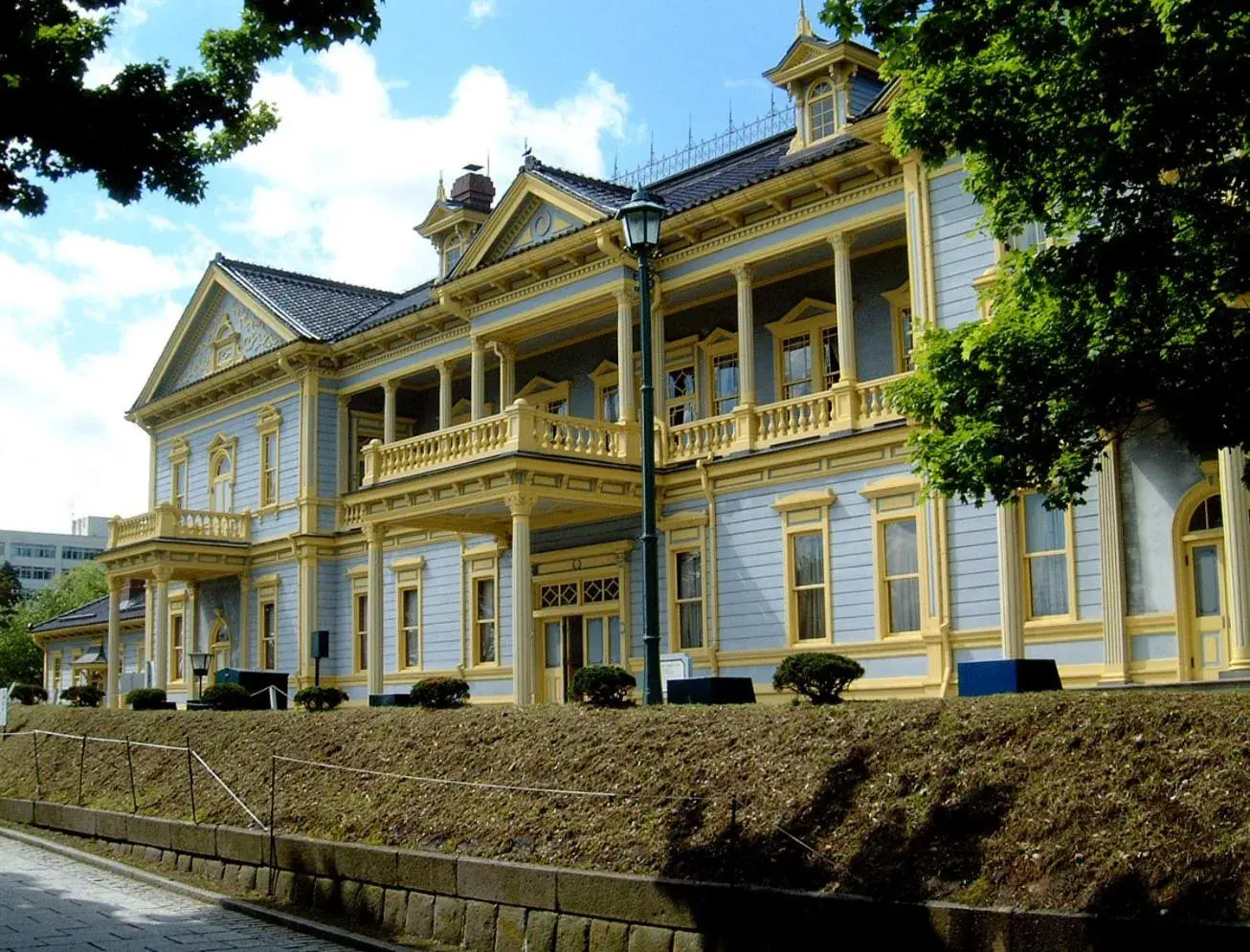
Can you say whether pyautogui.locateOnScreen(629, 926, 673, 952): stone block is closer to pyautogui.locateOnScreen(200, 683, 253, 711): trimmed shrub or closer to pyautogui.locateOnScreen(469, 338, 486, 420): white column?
pyautogui.locateOnScreen(200, 683, 253, 711): trimmed shrub

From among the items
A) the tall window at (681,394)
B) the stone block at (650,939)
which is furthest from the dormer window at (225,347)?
the stone block at (650,939)

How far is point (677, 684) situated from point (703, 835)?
5.87 m

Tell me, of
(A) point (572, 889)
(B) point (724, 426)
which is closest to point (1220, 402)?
(A) point (572, 889)

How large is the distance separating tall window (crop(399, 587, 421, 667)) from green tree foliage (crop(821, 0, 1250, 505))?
2066cm

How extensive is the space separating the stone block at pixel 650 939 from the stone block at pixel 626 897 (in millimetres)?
49

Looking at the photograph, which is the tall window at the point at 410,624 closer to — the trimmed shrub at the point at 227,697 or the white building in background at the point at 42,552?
the trimmed shrub at the point at 227,697

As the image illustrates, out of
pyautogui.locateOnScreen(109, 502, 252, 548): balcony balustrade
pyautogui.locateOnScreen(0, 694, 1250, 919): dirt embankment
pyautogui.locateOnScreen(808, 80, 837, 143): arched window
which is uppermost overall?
pyautogui.locateOnScreen(808, 80, 837, 143): arched window

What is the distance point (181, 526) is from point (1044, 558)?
2471 cm

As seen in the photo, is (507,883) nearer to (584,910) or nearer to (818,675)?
(584,910)

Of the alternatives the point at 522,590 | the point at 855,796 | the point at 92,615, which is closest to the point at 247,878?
the point at 855,796

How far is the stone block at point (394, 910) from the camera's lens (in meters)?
Answer: 13.3

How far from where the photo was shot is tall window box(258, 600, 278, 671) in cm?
3784

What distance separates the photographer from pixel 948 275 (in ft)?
73.7

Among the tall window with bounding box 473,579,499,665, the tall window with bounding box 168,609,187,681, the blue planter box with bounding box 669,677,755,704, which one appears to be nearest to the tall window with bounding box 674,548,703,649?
the tall window with bounding box 473,579,499,665
